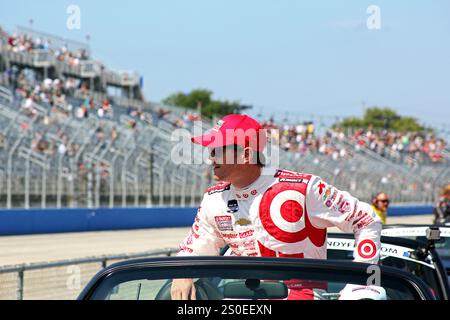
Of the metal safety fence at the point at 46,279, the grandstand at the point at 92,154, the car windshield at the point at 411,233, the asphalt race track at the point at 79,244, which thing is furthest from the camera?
the grandstand at the point at 92,154

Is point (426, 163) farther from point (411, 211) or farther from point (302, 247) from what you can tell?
point (302, 247)

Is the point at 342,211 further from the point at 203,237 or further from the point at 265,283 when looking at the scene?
the point at 265,283

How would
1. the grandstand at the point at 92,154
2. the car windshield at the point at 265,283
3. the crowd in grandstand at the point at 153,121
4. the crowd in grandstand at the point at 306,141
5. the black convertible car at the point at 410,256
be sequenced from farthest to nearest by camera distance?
1. the crowd in grandstand at the point at 306,141
2. the crowd in grandstand at the point at 153,121
3. the grandstand at the point at 92,154
4. the black convertible car at the point at 410,256
5. the car windshield at the point at 265,283

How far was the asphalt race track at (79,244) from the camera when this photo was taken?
1731 cm

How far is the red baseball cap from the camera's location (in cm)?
434

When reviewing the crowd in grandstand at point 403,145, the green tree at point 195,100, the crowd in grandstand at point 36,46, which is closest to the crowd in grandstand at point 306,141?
the crowd in grandstand at point 403,145

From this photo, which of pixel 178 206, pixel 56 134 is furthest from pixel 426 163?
pixel 56 134

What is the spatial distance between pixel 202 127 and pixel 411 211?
11061 millimetres

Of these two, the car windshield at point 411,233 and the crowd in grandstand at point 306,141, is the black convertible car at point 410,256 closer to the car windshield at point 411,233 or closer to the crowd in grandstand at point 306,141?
the car windshield at point 411,233

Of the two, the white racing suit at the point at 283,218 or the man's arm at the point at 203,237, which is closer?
the white racing suit at the point at 283,218

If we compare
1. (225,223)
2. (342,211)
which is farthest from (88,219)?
(342,211)

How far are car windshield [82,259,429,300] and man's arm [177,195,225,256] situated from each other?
945 millimetres

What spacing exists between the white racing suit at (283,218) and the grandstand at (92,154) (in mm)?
16098

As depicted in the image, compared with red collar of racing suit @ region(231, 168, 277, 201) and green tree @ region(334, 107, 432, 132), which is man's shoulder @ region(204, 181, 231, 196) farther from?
green tree @ region(334, 107, 432, 132)
